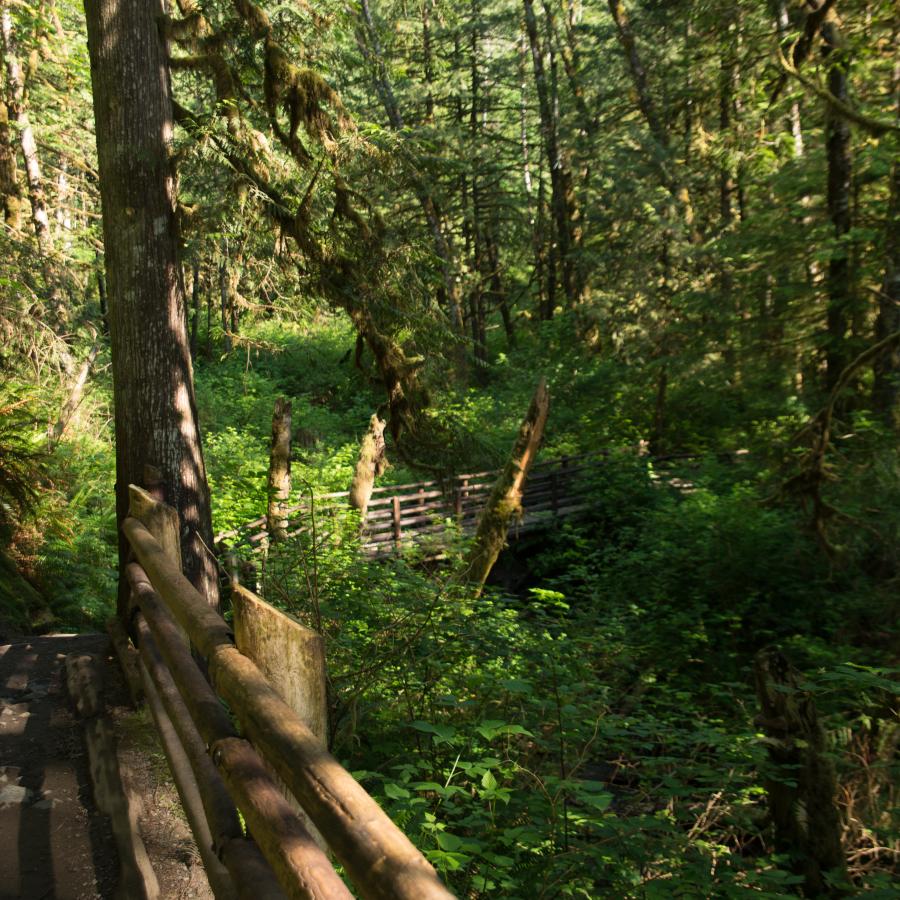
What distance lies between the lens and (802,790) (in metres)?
5.00

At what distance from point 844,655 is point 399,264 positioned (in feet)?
21.3

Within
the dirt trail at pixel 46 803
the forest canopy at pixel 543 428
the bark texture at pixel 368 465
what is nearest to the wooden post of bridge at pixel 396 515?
the forest canopy at pixel 543 428

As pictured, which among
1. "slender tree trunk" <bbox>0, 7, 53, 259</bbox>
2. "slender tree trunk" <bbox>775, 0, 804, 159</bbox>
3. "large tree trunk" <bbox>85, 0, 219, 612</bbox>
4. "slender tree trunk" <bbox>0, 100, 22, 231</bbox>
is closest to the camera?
"large tree trunk" <bbox>85, 0, 219, 612</bbox>

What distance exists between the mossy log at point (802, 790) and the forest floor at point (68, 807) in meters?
3.60

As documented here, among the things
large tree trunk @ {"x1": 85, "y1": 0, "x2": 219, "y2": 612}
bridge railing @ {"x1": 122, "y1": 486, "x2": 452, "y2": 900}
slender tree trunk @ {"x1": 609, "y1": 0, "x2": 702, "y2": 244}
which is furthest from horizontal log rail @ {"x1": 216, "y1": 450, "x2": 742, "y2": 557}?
bridge railing @ {"x1": 122, "y1": 486, "x2": 452, "y2": 900}

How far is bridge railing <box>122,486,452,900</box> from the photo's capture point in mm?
1544

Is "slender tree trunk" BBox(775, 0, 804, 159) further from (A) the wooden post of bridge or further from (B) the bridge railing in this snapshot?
(B) the bridge railing

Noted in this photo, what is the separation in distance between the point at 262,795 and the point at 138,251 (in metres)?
4.94

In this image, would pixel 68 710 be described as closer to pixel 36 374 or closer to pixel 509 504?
pixel 509 504

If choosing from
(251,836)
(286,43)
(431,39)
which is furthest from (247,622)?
(431,39)

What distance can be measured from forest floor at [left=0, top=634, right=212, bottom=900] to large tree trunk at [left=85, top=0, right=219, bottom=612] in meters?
1.11

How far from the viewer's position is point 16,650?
640cm

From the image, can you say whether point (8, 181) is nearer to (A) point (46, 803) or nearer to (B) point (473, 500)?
(B) point (473, 500)

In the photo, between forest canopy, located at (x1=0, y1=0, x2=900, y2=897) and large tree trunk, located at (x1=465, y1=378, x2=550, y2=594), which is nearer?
forest canopy, located at (x1=0, y1=0, x2=900, y2=897)
